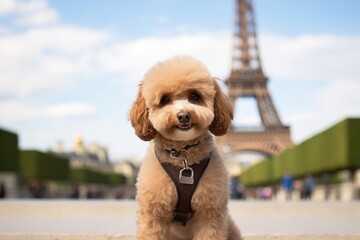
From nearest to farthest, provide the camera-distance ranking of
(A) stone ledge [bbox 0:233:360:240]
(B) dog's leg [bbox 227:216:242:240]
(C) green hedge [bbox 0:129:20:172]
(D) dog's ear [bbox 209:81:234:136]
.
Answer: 1. (D) dog's ear [bbox 209:81:234:136]
2. (B) dog's leg [bbox 227:216:242:240]
3. (A) stone ledge [bbox 0:233:360:240]
4. (C) green hedge [bbox 0:129:20:172]

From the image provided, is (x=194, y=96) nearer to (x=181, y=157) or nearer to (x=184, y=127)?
(x=184, y=127)

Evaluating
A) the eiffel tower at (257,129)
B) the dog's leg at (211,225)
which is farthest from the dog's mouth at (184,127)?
the eiffel tower at (257,129)

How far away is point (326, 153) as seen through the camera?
30.6 m

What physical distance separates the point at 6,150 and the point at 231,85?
29.0 meters

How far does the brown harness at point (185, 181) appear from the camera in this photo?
401 cm

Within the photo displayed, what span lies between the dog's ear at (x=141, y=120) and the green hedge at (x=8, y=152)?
1172 inches

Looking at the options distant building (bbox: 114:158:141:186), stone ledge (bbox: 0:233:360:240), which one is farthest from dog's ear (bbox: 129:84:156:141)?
distant building (bbox: 114:158:141:186)

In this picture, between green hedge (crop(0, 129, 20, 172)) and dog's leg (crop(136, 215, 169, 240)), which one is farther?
green hedge (crop(0, 129, 20, 172))

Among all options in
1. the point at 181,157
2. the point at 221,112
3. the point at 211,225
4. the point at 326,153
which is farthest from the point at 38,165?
the point at 221,112

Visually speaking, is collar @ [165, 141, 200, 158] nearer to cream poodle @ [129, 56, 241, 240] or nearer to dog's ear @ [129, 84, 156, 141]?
cream poodle @ [129, 56, 241, 240]

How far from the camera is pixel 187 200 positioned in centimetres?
401

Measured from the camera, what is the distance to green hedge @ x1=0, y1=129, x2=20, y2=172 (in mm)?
32438

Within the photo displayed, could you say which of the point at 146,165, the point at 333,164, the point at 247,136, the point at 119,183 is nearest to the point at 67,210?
the point at 146,165

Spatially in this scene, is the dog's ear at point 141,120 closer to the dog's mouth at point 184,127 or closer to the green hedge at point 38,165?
the dog's mouth at point 184,127
